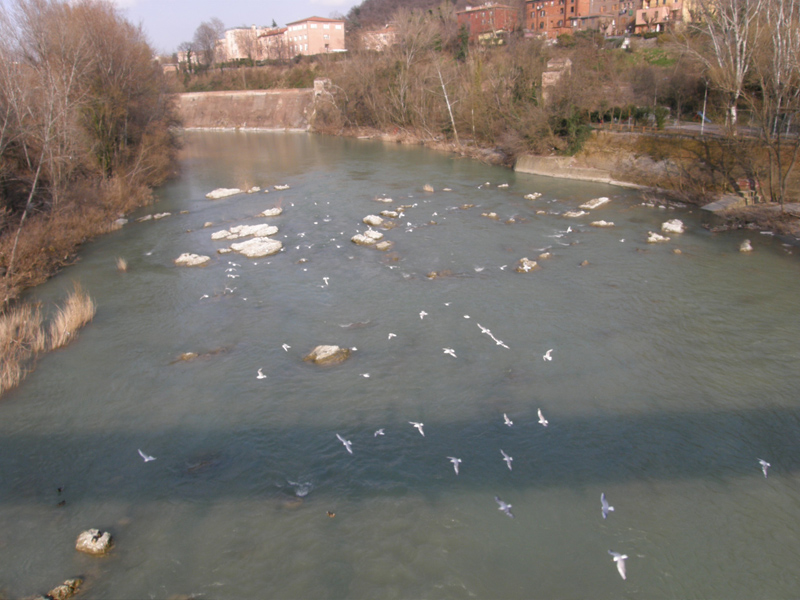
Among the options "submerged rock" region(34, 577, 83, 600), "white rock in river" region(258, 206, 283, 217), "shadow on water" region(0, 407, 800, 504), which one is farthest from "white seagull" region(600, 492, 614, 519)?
"white rock in river" region(258, 206, 283, 217)

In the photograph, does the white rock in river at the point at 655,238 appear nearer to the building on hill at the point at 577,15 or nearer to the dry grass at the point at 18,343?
the dry grass at the point at 18,343

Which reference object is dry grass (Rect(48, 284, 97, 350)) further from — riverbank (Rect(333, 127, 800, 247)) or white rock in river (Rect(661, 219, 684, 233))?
riverbank (Rect(333, 127, 800, 247))

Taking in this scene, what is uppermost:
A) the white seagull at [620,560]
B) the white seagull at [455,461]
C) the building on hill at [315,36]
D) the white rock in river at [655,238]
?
the building on hill at [315,36]

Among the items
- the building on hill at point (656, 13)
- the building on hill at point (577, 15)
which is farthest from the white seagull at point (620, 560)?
the building on hill at point (577, 15)

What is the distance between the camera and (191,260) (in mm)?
16031

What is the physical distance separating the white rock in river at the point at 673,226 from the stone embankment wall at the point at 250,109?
51.1 m

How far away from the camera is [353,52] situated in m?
58.2

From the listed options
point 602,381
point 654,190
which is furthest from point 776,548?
point 654,190

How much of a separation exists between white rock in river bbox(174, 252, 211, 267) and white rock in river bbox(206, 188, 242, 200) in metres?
9.85

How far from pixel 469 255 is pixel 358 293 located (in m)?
4.25

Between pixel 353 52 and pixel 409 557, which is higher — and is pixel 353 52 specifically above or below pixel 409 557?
above

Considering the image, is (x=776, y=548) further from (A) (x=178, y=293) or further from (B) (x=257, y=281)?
(A) (x=178, y=293)

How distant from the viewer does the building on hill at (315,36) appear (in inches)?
3878

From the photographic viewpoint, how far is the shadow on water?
7.37m
